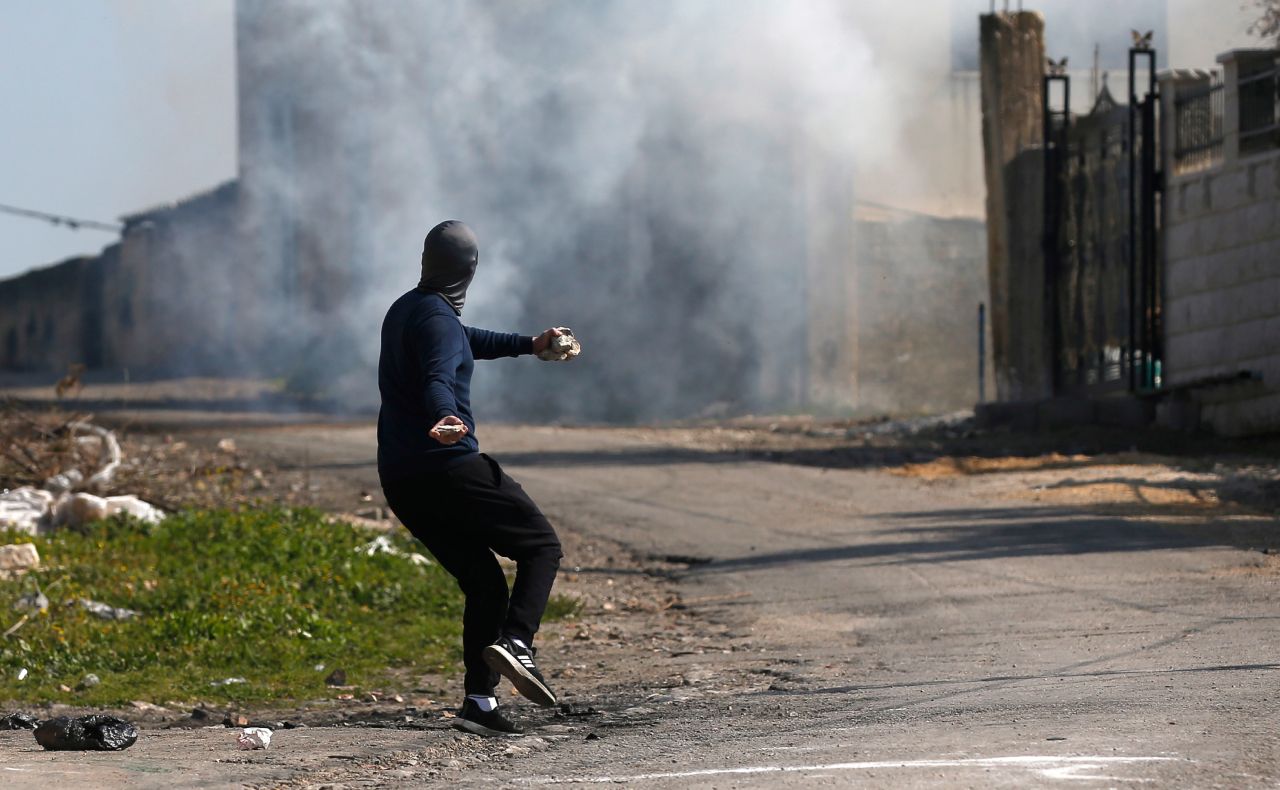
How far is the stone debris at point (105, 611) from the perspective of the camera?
5.93 meters

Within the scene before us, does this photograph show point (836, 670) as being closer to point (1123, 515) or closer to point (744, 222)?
point (1123, 515)

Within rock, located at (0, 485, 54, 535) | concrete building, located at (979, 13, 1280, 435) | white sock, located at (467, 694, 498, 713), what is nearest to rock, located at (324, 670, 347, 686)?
white sock, located at (467, 694, 498, 713)

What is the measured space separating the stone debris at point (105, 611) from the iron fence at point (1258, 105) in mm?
10659

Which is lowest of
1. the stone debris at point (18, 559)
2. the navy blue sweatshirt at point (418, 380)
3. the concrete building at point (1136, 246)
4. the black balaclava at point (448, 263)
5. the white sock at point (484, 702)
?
the white sock at point (484, 702)

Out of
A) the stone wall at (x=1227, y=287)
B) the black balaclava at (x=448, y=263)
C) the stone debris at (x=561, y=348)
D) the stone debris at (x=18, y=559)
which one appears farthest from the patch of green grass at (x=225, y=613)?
the stone wall at (x=1227, y=287)

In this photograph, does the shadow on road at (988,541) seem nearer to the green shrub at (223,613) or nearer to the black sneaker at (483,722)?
the green shrub at (223,613)

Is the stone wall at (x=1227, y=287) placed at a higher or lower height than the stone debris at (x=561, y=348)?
higher

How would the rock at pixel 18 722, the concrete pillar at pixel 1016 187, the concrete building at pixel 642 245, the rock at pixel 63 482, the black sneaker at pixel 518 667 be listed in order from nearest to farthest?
the black sneaker at pixel 518 667
the rock at pixel 18 722
the rock at pixel 63 482
the concrete pillar at pixel 1016 187
the concrete building at pixel 642 245

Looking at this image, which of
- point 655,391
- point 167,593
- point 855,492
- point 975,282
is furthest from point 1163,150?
point 167,593

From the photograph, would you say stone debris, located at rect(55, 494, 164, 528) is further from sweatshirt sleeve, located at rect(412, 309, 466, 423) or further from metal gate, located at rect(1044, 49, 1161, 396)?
metal gate, located at rect(1044, 49, 1161, 396)

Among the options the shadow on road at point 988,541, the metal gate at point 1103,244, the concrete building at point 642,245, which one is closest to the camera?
the shadow on road at point 988,541

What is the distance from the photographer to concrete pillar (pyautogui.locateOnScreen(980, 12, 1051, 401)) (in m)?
15.7

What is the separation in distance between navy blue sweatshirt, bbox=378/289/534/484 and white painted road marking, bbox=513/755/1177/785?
1.03 m

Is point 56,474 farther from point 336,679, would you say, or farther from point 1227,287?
point 1227,287
